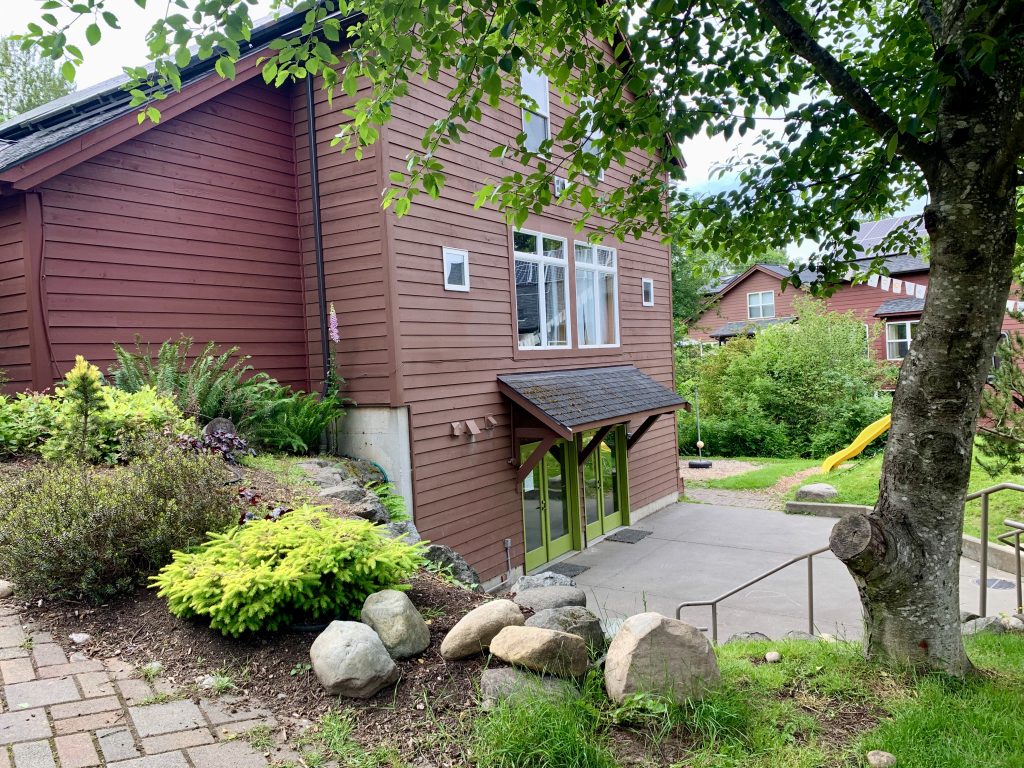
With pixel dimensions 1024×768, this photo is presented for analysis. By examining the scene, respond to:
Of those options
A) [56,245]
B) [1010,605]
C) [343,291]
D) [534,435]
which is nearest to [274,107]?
[343,291]

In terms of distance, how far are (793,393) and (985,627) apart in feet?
52.4

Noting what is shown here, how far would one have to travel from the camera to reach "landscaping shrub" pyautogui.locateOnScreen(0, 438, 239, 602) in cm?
356

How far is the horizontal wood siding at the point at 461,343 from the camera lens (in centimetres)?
796

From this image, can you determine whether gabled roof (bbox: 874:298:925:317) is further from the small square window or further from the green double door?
the small square window

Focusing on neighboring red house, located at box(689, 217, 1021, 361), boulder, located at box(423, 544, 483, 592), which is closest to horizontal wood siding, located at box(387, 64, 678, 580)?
boulder, located at box(423, 544, 483, 592)

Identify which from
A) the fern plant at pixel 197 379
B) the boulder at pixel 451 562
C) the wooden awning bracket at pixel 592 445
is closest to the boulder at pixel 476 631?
the boulder at pixel 451 562

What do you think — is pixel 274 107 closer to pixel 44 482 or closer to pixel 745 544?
pixel 44 482

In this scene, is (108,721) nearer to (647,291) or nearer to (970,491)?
(647,291)

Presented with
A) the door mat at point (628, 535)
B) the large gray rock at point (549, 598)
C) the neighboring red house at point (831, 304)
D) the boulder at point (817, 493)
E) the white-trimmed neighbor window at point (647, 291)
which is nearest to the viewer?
the large gray rock at point (549, 598)

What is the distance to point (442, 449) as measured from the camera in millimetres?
8305

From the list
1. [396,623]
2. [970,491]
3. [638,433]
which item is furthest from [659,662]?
[970,491]

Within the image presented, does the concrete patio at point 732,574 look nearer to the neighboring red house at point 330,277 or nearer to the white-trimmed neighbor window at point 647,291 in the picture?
the neighboring red house at point 330,277

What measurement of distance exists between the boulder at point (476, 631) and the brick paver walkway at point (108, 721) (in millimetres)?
822

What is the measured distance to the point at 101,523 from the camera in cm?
365
